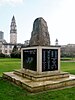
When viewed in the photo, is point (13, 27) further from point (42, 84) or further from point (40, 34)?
point (42, 84)

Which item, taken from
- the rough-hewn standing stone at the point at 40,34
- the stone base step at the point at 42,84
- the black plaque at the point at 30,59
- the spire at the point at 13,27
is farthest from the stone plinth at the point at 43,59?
the spire at the point at 13,27

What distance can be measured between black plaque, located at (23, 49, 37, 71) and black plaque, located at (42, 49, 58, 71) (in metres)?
0.50

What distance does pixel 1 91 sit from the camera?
786 cm

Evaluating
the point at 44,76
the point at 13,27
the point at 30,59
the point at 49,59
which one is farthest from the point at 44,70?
the point at 13,27

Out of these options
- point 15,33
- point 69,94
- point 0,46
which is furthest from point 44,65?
point 15,33

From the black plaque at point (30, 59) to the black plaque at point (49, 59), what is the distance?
1.64 ft

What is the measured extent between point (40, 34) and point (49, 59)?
184 cm

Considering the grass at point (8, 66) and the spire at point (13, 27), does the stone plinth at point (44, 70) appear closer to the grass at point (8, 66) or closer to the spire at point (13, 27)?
the grass at point (8, 66)

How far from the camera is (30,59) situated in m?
10.4

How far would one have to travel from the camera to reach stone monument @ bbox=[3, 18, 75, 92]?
8.40 metres

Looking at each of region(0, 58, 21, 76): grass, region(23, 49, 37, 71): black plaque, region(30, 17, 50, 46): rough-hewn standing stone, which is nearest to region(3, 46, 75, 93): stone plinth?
region(23, 49, 37, 71): black plaque

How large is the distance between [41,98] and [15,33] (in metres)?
110

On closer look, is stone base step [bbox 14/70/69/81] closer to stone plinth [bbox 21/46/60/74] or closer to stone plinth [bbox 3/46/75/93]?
stone plinth [bbox 3/46/75/93]

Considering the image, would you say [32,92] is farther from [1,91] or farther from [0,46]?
[0,46]
